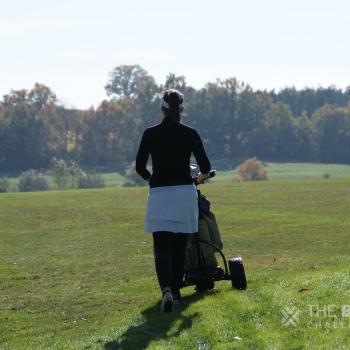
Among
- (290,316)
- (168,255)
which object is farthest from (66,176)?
(290,316)

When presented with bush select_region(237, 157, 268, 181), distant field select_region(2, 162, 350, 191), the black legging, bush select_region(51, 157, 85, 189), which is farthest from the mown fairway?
distant field select_region(2, 162, 350, 191)

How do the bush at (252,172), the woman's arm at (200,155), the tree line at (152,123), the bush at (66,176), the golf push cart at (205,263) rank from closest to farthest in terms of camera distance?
the woman's arm at (200,155) → the golf push cart at (205,263) → the bush at (66,176) → the bush at (252,172) → the tree line at (152,123)

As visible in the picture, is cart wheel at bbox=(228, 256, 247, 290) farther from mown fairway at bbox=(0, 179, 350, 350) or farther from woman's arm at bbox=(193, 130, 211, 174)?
woman's arm at bbox=(193, 130, 211, 174)

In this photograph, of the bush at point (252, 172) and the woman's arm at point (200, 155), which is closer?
the woman's arm at point (200, 155)

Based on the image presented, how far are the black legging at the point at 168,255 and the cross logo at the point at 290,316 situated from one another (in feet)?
5.06

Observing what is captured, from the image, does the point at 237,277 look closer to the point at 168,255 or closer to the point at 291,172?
the point at 168,255

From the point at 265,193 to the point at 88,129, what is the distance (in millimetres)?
110281

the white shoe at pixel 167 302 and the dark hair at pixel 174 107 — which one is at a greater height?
the dark hair at pixel 174 107

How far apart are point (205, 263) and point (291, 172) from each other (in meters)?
122

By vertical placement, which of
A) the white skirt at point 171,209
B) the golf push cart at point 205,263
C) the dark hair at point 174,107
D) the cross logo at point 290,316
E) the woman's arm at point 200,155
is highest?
the dark hair at point 174,107

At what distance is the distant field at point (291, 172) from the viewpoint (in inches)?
4727

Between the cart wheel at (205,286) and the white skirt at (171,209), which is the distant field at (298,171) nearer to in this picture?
the cart wheel at (205,286)

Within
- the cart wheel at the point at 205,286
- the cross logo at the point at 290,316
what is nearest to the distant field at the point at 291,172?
the cart wheel at the point at 205,286

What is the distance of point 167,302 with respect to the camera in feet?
30.2
